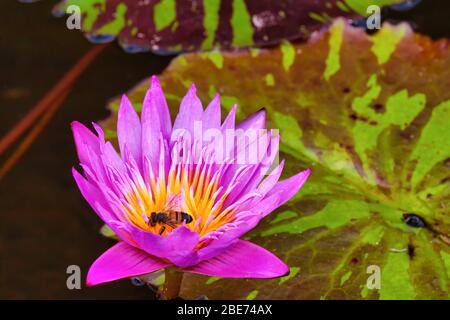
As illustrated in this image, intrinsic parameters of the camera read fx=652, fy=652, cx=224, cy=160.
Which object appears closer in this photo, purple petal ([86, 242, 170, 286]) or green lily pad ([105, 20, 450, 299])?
purple petal ([86, 242, 170, 286])

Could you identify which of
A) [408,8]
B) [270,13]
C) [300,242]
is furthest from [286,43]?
[300,242]

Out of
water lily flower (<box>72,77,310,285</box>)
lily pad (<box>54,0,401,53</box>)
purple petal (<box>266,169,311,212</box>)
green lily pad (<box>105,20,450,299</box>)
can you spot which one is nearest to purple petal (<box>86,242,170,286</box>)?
water lily flower (<box>72,77,310,285</box>)

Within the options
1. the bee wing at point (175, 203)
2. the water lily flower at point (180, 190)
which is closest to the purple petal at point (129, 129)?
the water lily flower at point (180, 190)

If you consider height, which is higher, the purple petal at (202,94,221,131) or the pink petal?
the purple petal at (202,94,221,131)

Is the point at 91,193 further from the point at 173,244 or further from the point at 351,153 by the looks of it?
the point at 351,153

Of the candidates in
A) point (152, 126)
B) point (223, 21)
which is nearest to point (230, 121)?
point (152, 126)

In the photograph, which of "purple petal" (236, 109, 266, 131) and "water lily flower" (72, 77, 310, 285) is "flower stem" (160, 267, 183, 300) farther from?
"purple petal" (236, 109, 266, 131)
